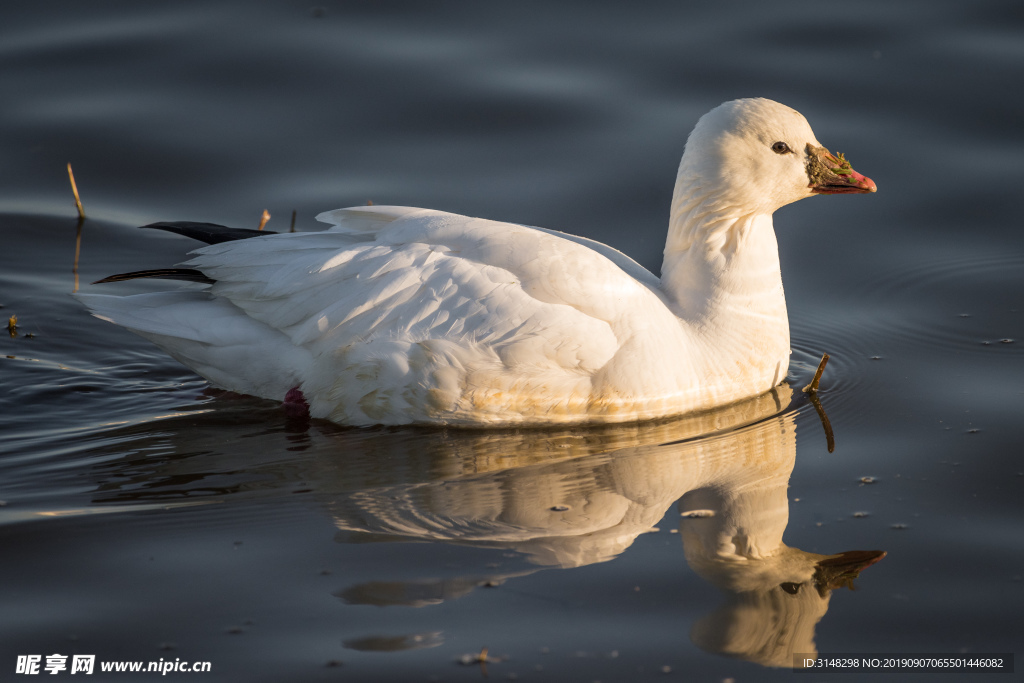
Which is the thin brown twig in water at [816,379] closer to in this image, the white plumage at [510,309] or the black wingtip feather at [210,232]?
the white plumage at [510,309]

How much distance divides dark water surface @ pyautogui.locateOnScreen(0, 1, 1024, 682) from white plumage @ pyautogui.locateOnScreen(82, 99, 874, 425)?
21 centimetres

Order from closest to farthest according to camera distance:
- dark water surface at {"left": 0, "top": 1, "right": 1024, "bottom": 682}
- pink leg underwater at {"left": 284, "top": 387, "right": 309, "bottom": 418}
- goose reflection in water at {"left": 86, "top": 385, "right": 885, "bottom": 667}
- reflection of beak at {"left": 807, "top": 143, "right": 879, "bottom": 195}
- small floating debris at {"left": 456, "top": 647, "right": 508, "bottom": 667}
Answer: small floating debris at {"left": 456, "top": 647, "right": 508, "bottom": 667}
dark water surface at {"left": 0, "top": 1, "right": 1024, "bottom": 682}
goose reflection in water at {"left": 86, "top": 385, "right": 885, "bottom": 667}
pink leg underwater at {"left": 284, "top": 387, "right": 309, "bottom": 418}
reflection of beak at {"left": 807, "top": 143, "right": 879, "bottom": 195}

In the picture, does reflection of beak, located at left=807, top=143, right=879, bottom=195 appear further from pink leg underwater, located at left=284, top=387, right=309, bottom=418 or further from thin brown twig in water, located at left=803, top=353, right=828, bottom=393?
pink leg underwater, located at left=284, top=387, right=309, bottom=418

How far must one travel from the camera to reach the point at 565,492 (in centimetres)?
482

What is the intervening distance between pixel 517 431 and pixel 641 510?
3.12ft

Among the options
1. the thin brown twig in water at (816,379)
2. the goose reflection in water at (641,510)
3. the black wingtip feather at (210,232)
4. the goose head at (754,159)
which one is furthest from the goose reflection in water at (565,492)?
the goose head at (754,159)

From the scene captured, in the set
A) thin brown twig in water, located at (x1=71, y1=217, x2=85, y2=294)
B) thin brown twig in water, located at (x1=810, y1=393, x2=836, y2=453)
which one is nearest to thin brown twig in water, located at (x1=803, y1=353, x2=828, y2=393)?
thin brown twig in water, located at (x1=810, y1=393, x2=836, y2=453)

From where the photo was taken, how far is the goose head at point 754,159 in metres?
5.57

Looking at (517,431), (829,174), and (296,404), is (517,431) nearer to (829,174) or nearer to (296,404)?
(296,404)

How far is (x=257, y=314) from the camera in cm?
557

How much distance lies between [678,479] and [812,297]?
2536 millimetres

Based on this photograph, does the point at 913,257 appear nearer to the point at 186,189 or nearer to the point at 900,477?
the point at 900,477

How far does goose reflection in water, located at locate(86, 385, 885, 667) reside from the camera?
4.12 metres

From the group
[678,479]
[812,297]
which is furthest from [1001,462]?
[812,297]
